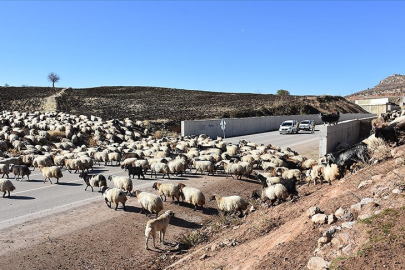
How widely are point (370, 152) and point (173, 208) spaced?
26.8 feet

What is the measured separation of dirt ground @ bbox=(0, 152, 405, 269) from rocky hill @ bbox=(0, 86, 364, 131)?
96.0 feet

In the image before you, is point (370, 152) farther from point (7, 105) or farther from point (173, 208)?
point (7, 105)

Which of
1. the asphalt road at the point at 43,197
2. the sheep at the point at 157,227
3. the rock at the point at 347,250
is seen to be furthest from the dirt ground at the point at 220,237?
the asphalt road at the point at 43,197

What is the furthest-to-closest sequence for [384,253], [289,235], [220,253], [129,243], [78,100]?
[78,100], [129,243], [220,253], [289,235], [384,253]

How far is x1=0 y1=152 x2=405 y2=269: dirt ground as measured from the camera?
5469mm

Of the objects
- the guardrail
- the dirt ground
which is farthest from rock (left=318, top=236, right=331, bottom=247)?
the guardrail

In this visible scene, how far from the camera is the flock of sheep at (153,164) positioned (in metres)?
12.0

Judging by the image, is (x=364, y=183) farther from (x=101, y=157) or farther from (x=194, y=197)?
(x=101, y=157)

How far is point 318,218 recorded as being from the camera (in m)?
6.80

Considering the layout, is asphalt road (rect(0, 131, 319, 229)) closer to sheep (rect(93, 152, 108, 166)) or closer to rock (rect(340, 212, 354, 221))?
sheep (rect(93, 152, 108, 166))

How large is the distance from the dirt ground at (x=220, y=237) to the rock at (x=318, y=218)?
0.10m

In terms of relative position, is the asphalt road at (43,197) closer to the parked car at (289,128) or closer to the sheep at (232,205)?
the sheep at (232,205)

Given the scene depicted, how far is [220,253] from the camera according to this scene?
7.96 meters

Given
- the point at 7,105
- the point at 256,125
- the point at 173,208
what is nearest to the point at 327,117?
the point at 173,208
